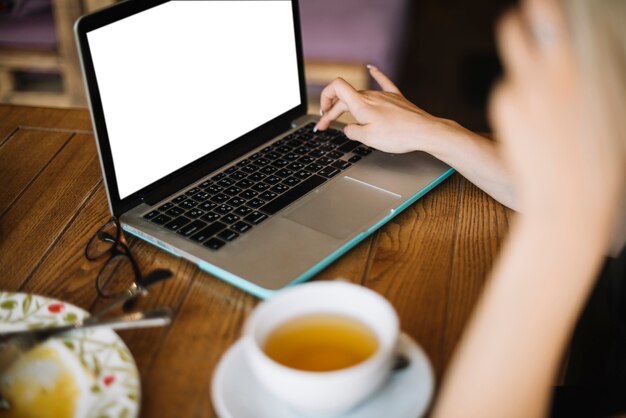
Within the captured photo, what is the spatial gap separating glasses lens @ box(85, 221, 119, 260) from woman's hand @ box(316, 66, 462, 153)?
1.15 feet

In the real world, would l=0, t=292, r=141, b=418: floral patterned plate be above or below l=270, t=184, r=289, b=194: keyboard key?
below

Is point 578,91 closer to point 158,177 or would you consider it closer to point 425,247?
point 425,247

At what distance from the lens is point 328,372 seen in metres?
0.61

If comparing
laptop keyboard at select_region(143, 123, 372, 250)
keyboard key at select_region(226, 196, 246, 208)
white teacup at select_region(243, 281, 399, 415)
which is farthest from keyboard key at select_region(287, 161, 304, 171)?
white teacup at select_region(243, 281, 399, 415)

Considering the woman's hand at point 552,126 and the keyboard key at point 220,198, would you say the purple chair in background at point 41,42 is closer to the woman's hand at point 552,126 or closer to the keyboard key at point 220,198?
the keyboard key at point 220,198

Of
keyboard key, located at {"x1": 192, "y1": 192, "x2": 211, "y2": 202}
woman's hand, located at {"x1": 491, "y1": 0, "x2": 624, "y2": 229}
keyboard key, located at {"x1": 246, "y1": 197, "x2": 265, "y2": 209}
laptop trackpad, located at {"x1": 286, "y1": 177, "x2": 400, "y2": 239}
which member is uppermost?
woman's hand, located at {"x1": 491, "y1": 0, "x2": 624, "y2": 229}

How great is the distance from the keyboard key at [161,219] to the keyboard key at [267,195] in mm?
126

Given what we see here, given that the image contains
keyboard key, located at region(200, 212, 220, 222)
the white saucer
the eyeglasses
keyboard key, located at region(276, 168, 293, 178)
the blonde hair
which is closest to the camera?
the blonde hair

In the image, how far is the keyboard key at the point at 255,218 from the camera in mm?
893

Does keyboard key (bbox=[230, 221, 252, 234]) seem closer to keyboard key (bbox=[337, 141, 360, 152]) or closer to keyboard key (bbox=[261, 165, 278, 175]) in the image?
keyboard key (bbox=[261, 165, 278, 175])

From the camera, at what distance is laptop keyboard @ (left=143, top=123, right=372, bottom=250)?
2.91 feet

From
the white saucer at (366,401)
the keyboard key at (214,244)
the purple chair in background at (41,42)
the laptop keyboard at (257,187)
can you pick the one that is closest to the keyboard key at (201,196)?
the laptop keyboard at (257,187)

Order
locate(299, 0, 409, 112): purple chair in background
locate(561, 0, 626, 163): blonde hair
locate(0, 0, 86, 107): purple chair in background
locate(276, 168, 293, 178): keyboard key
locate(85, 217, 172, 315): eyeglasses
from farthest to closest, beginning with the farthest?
1. locate(0, 0, 86, 107): purple chair in background
2. locate(299, 0, 409, 112): purple chair in background
3. locate(276, 168, 293, 178): keyboard key
4. locate(85, 217, 172, 315): eyeglasses
5. locate(561, 0, 626, 163): blonde hair

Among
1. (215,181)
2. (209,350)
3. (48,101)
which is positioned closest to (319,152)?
(215,181)
